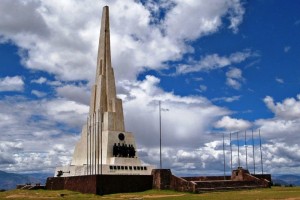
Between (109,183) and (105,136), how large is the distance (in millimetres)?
10436

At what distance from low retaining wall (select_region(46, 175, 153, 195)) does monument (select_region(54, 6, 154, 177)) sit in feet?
10.2

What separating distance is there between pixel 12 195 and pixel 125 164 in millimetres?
12854

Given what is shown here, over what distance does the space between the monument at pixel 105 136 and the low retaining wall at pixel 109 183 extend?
312 cm

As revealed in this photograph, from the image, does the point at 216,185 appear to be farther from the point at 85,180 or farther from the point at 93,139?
the point at 93,139

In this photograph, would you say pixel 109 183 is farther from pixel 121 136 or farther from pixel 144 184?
pixel 121 136

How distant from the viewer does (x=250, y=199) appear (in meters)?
27.5

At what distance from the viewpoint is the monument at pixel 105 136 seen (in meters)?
46.4

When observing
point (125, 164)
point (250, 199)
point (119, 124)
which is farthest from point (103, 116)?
point (250, 199)

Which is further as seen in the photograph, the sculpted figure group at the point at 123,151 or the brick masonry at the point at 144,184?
the sculpted figure group at the point at 123,151

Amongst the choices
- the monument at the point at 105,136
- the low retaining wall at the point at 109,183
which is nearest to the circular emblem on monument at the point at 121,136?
the monument at the point at 105,136

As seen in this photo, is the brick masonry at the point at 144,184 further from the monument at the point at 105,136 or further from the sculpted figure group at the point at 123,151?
the sculpted figure group at the point at 123,151

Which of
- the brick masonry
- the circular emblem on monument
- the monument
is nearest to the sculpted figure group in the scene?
the monument

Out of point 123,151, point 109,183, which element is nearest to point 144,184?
point 109,183

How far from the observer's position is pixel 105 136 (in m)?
48.3
